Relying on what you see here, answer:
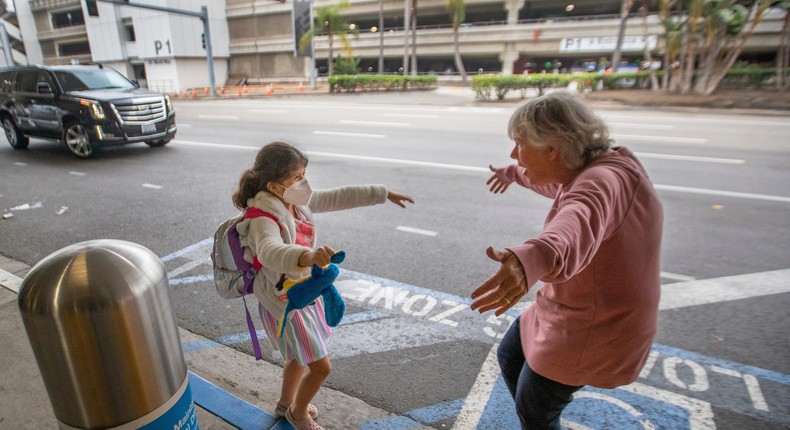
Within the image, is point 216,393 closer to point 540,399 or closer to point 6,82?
point 540,399

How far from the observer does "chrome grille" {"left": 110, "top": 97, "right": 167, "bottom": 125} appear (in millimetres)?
9578

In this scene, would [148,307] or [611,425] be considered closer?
[148,307]

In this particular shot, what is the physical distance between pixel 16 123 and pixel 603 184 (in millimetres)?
13621

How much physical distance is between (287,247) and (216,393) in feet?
4.54

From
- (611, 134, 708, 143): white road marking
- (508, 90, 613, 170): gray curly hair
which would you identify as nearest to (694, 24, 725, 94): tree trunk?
(611, 134, 708, 143): white road marking

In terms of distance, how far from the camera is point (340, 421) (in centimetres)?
251

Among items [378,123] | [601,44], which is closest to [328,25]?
[601,44]

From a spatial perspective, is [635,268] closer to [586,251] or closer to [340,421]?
[586,251]

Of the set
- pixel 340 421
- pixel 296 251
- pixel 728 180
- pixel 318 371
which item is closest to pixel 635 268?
pixel 296 251

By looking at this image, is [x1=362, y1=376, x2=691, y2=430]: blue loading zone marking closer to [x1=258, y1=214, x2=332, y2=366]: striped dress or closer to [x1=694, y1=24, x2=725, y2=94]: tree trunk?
[x1=258, y1=214, x2=332, y2=366]: striped dress

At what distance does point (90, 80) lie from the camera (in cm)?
1023

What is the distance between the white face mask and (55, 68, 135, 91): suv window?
10.6 m

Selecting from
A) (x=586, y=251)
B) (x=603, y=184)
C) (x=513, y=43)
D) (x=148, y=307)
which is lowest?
(x=148, y=307)

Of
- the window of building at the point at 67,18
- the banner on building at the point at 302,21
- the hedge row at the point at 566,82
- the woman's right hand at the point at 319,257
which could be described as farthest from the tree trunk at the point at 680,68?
the window of building at the point at 67,18
